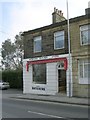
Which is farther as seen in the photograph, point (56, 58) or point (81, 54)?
point (56, 58)

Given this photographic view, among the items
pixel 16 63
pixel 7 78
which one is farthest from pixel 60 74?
pixel 16 63

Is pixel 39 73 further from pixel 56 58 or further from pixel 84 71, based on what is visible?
pixel 84 71

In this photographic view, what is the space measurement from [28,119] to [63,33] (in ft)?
48.6

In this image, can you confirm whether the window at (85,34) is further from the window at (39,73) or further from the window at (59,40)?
the window at (39,73)

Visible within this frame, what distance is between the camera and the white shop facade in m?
25.3

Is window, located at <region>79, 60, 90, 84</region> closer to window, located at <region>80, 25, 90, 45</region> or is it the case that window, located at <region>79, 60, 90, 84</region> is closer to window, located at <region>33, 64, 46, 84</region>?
window, located at <region>80, 25, 90, 45</region>

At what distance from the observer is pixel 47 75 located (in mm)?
26578

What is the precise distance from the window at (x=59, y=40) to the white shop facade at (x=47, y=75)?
3.25 ft

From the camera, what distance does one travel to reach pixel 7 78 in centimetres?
4175

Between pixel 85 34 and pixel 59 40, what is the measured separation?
3127mm

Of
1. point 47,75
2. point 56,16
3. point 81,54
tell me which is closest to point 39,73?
point 47,75

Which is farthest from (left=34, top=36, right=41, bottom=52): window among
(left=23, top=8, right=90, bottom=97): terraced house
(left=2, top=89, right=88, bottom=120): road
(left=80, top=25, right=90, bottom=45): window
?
(left=2, top=89, right=88, bottom=120): road

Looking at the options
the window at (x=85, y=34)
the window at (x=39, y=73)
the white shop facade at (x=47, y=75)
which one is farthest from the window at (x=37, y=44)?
the window at (x=85, y=34)

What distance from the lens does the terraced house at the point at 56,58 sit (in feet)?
76.7
